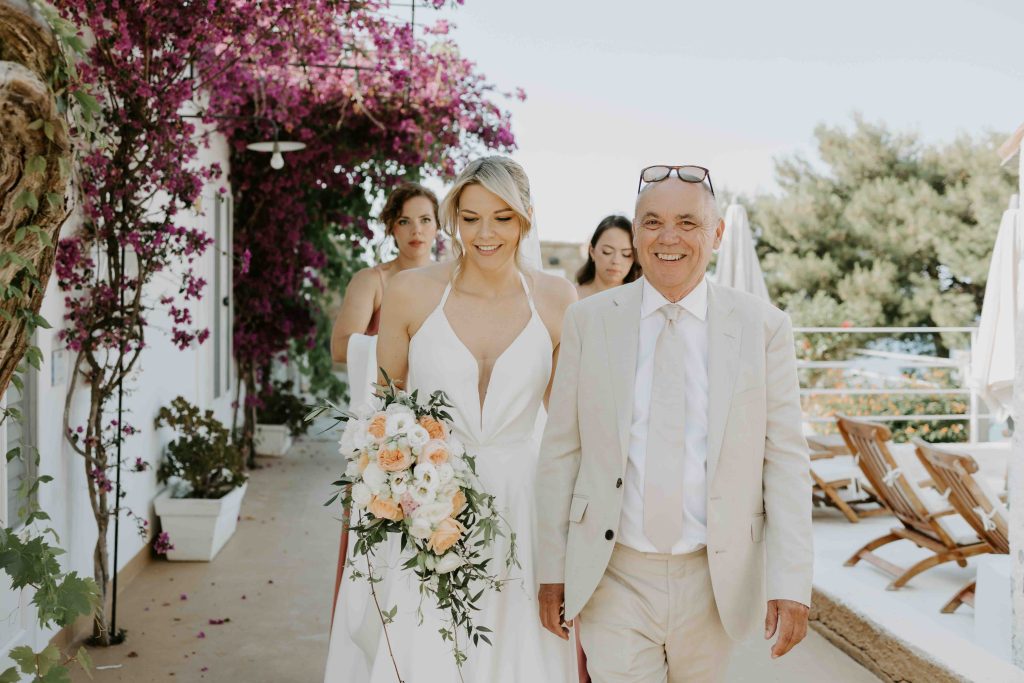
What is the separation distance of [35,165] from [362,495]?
1.13 meters

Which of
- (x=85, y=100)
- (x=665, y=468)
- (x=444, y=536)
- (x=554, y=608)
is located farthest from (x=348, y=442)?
(x=85, y=100)

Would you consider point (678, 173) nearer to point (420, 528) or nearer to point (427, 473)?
point (427, 473)

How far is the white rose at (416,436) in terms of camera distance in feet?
8.93

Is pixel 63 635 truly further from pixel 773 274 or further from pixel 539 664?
pixel 773 274

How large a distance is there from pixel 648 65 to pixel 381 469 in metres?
46.0

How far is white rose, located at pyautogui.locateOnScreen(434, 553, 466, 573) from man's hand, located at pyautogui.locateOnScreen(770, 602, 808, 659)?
2.72 feet

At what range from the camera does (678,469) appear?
2.67 m

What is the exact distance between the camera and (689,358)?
275 cm

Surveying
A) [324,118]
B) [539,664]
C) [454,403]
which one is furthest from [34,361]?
[324,118]

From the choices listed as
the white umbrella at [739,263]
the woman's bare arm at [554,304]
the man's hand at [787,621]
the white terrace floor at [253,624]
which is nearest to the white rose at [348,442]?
the woman's bare arm at [554,304]

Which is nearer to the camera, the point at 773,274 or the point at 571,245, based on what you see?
the point at 571,245

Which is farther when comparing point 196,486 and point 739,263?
point 739,263

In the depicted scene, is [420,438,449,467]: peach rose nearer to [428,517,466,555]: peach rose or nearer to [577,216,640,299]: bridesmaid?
[428,517,466,555]: peach rose

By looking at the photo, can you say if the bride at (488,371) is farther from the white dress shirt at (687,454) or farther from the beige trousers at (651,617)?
the white dress shirt at (687,454)
